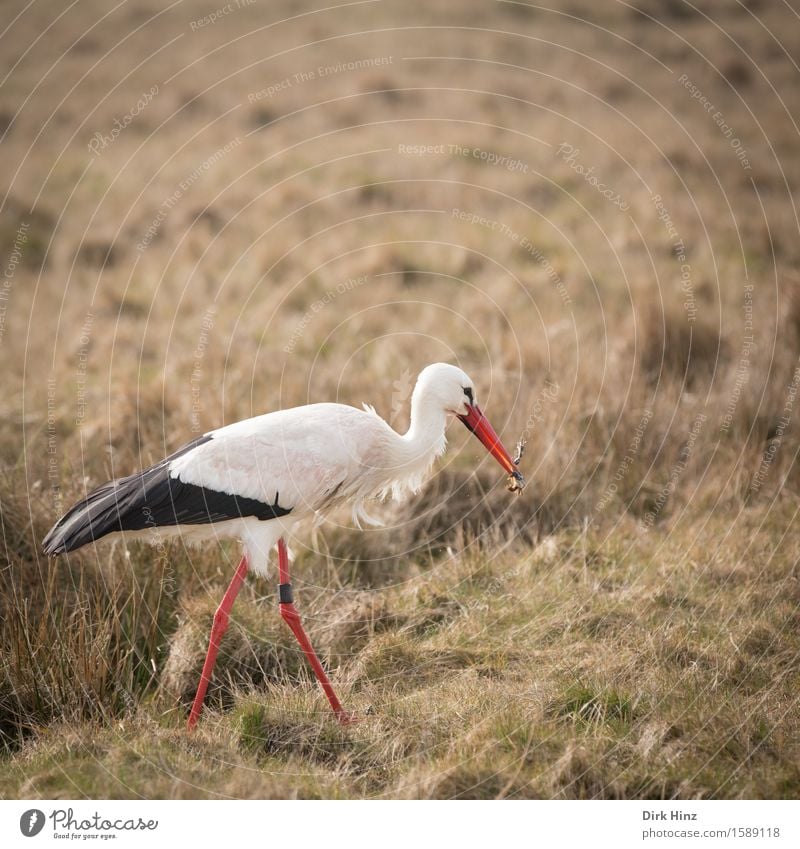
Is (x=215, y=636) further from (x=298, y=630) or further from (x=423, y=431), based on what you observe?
(x=423, y=431)

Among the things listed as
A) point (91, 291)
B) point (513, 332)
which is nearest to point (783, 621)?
point (513, 332)

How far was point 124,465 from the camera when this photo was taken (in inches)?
389

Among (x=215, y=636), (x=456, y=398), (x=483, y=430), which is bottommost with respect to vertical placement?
(x=215, y=636)

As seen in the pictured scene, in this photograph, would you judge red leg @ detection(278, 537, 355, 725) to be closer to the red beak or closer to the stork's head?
the stork's head

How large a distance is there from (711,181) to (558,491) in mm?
10110

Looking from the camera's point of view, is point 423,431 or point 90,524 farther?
point 423,431

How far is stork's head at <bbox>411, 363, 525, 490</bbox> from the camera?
23.9 feet

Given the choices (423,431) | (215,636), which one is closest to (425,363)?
(423,431)

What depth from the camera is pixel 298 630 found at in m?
7.31

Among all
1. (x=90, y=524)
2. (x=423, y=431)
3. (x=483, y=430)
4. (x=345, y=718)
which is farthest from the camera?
(x=483, y=430)

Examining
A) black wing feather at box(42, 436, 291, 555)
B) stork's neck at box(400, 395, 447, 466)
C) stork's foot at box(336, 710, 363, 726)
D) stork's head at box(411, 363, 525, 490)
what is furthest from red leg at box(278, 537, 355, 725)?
stork's head at box(411, 363, 525, 490)

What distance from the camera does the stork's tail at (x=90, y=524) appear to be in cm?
680

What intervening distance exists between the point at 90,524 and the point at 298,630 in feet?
5.73

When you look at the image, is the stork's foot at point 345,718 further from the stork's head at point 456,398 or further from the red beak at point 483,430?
the red beak at point 483,430
